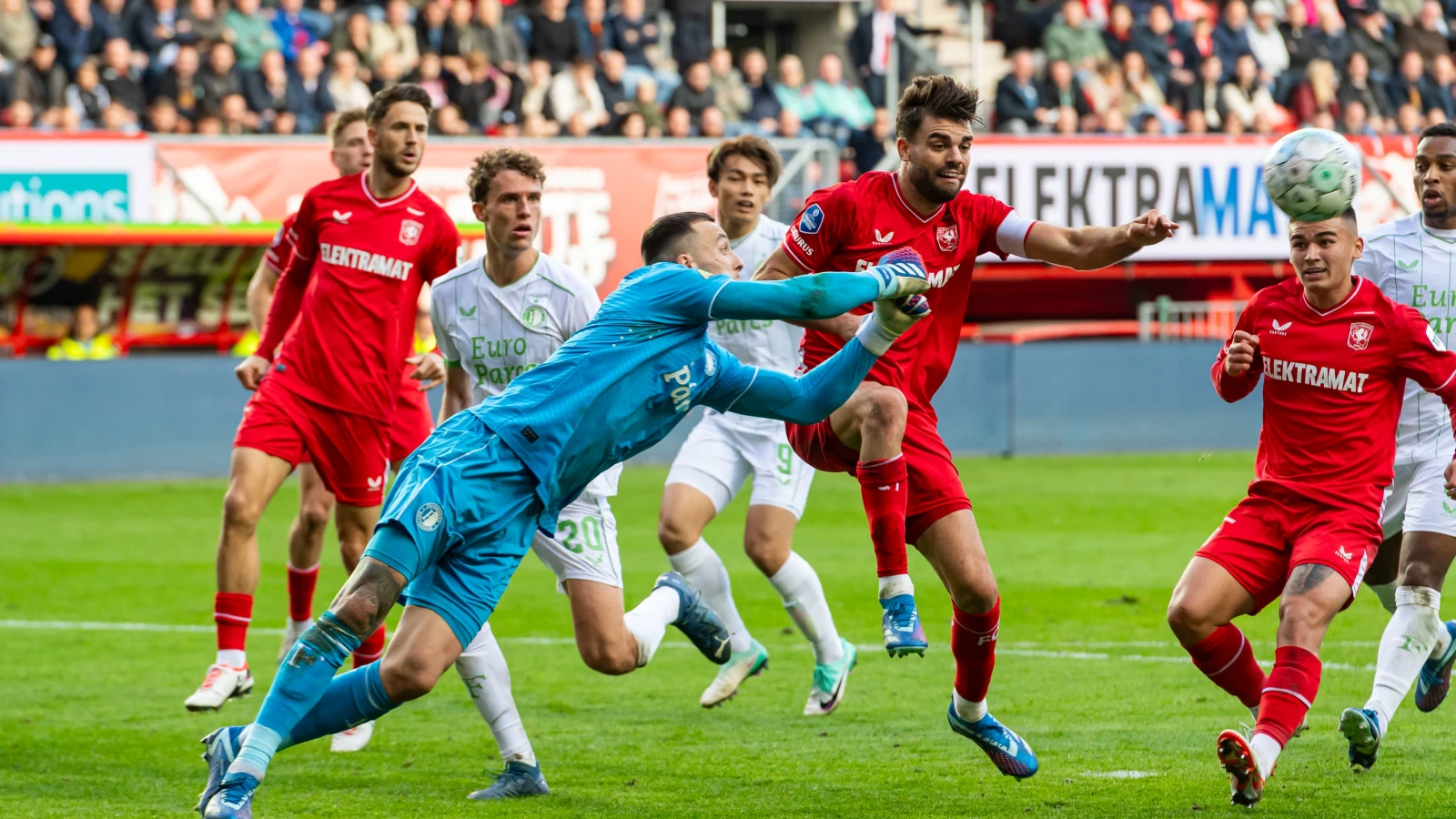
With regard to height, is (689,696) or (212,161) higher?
(212,161)

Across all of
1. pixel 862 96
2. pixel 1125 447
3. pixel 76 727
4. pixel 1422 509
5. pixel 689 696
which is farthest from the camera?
pixel 862 96

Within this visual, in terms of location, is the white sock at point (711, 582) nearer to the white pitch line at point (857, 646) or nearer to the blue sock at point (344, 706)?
the white pitch line at point (857, 646)

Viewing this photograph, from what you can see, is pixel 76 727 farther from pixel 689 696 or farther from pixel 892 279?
pixel 892 279

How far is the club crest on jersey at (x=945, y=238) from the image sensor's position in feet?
20.4

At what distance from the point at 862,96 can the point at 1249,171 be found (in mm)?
4733

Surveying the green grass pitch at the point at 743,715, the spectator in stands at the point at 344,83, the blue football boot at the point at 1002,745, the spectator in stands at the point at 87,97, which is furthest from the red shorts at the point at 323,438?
the spectator in stands at the point at 344,83

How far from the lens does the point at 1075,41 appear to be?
2353 cm

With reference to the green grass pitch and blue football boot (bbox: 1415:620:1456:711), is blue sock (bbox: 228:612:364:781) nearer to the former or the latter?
the green grass pitch

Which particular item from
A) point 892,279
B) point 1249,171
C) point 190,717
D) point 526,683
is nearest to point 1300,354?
point 892,279

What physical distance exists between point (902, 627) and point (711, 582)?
224 centimetres

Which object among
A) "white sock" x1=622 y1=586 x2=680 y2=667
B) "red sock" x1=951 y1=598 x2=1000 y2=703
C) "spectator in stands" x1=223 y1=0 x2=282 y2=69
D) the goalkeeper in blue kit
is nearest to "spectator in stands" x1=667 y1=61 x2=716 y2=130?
"spectator in stands" x1=223 y1=0 x2=282 y2=69

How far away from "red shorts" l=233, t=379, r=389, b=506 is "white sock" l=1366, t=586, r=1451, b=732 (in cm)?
396

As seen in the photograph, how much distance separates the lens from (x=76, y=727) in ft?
24.4

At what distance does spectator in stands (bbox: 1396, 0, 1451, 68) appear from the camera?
24922 millimetres
